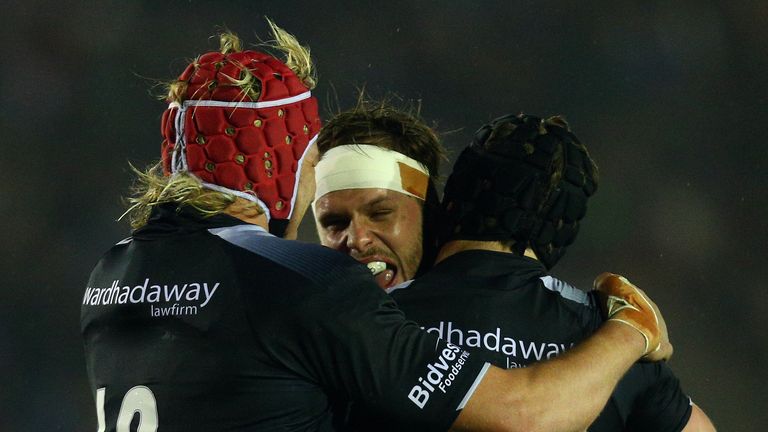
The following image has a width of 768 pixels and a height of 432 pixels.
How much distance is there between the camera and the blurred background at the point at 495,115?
725 centimetres

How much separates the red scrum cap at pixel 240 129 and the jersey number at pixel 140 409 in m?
0.56

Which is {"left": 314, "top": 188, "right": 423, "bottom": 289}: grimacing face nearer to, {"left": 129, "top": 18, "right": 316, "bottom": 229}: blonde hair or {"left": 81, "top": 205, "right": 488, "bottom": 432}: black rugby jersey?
{"left": 129, "top": 18, "right": 316, "bottom": 229}: blonde hair

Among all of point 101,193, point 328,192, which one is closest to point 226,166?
point 328,192

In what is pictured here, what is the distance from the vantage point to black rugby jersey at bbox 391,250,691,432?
8.13 feet

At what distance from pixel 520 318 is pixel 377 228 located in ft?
4.15

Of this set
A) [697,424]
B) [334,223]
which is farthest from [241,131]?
[697,424]

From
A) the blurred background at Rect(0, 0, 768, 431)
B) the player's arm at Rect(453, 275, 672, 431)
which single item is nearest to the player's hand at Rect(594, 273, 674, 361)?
the player's arm at Rect(453, 275, 672, 431)

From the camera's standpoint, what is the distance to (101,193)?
7.43 m

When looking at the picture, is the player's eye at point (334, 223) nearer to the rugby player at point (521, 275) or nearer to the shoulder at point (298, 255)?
the rugby player at point (521, 275)

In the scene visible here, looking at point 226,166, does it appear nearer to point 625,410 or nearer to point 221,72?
point 221,72

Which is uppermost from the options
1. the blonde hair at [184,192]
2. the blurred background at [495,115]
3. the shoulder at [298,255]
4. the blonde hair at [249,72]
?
the blonde hair at [249,72]

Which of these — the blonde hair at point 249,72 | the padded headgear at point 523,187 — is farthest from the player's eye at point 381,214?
the padded headgear at point 523,187

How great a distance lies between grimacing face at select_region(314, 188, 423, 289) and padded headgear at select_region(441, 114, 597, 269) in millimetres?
921

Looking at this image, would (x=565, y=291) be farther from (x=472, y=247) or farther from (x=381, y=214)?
(x=381, y=214)
